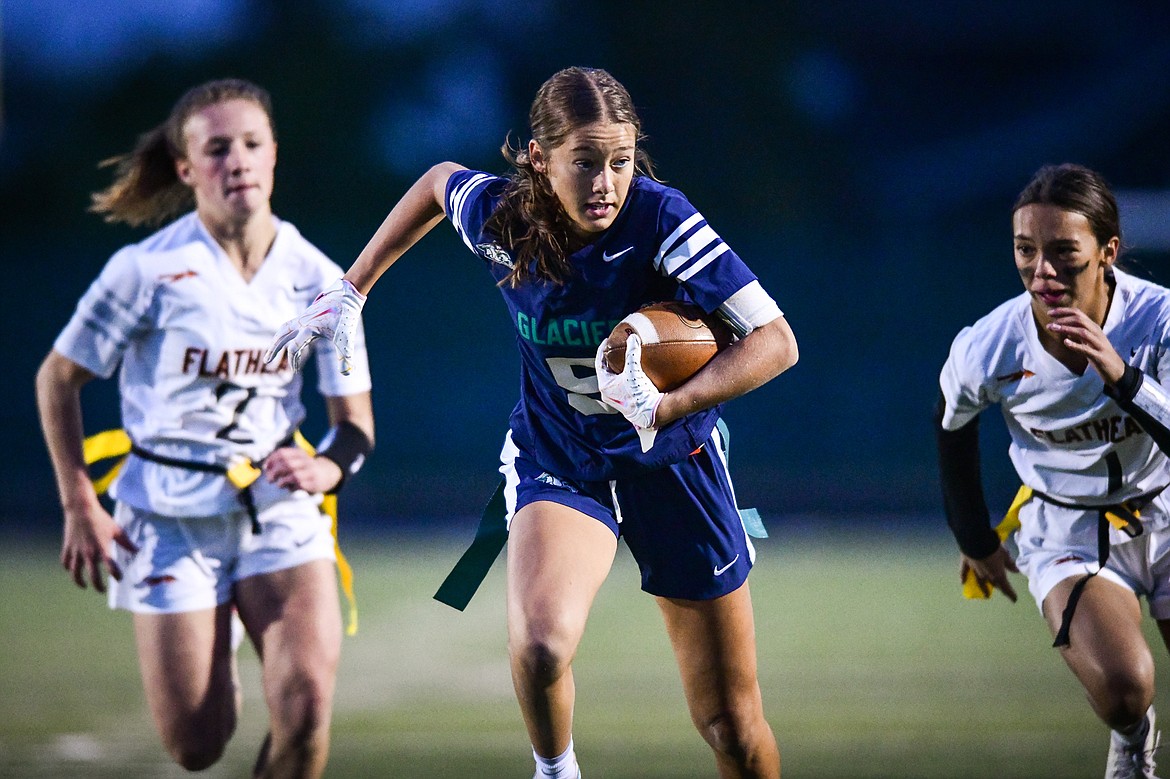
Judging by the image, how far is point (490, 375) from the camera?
945cm

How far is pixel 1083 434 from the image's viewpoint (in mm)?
3504

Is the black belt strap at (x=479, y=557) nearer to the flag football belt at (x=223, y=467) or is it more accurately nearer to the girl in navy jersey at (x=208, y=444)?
the girl in navy jersey at (x=208, y=444)

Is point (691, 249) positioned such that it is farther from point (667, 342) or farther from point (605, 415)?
point (605, 415)

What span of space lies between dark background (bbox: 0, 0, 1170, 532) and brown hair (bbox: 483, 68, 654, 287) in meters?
6.14

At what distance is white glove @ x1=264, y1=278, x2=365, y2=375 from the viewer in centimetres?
334

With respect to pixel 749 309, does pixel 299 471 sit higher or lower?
lower

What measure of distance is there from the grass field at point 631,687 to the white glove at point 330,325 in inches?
59.4

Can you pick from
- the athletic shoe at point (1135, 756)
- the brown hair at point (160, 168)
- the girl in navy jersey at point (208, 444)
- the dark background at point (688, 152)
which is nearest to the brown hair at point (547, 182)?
the girl in navy jersey at point (208, 444)

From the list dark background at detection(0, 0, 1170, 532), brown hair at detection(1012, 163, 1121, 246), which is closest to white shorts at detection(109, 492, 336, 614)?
brown hair at detection(1012, 163, 1121, 246)

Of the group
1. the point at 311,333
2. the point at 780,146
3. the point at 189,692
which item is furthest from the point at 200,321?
the point at 780,146

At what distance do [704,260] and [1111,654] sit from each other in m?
1.35

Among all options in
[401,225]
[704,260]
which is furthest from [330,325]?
[704,260]

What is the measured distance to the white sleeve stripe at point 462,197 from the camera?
3.24m

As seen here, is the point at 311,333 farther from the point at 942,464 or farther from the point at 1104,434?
the point at 1104,434
